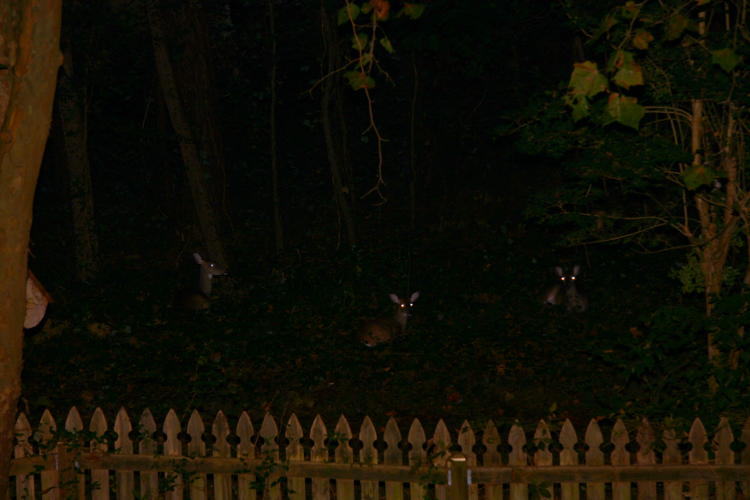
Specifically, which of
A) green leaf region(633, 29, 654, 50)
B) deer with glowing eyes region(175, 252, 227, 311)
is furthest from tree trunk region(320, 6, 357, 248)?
green leaf region(633, 29, 654, 50)

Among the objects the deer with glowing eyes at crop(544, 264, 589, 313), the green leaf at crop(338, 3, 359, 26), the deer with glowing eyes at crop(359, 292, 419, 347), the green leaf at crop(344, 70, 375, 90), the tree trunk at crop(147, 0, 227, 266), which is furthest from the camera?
the tree trunk at crop(147, 0, 227, 266)

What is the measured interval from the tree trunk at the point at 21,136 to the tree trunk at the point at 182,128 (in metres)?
12.5

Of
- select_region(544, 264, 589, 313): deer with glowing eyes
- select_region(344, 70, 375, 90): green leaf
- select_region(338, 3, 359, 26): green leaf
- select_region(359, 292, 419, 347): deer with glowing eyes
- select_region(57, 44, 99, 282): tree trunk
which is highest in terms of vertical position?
select_region(57, 44, 99, 282): tree trunk

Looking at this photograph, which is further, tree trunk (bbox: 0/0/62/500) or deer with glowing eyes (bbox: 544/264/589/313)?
deer with glowing eyes (bbox: 544/264/589/313)

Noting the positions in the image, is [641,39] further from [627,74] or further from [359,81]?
[359,81]

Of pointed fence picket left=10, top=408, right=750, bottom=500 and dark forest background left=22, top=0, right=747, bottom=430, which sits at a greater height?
dark forest background left=22, top=0, right=747, bottom=430

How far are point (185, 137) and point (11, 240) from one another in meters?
12.8

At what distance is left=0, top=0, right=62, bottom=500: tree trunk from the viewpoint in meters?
5.63

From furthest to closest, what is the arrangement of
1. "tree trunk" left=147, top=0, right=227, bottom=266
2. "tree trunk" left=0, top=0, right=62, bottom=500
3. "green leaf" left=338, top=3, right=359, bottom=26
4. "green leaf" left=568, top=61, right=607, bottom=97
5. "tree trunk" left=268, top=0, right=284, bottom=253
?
"tree trunk" left=268, top=0, right=284, bottom=253 → "tree trunk" left=147, top=0, right=227, bottom=266 → "tree trunk" left=0, top=0, right=62, bottom=500 → "green leaf" left=338, top=3, right=359, bottom=26 → "green leaf" left=568, top=61, right=607, bottom=97

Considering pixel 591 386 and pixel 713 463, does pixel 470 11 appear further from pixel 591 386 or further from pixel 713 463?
pixel 713 463

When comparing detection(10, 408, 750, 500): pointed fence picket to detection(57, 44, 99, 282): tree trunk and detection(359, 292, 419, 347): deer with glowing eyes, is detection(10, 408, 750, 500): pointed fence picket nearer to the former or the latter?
detection(359, 292, 419, 347): deer with glowing eyes

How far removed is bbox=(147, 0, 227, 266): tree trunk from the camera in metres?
18.2

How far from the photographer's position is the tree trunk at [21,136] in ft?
18.5

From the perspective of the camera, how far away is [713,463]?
781 cm
